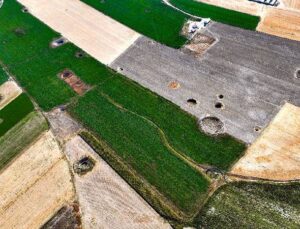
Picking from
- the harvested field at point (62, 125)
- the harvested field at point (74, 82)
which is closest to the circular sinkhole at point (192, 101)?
the harvested field at point (62, 125)

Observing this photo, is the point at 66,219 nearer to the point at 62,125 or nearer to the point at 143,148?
the point at 143,148

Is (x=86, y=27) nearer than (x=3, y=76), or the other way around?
(x=3, y=76)

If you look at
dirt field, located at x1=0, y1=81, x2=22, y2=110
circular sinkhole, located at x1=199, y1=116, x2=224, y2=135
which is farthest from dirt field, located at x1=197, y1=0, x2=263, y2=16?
dirt field, located at x1=0, y1=81, x2=22, y2=110

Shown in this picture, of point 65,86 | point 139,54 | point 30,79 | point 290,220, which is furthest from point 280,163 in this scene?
point 30,79

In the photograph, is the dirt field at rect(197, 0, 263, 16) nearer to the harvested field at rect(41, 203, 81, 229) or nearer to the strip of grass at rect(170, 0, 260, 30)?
the strip of grass at rect(170, 0, 260, 30)

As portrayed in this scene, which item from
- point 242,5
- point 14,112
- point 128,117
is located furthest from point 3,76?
point 242,5

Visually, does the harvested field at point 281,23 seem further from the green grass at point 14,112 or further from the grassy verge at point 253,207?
the green grass at point 14,112

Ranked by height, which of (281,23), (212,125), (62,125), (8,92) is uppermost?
(8,92)
